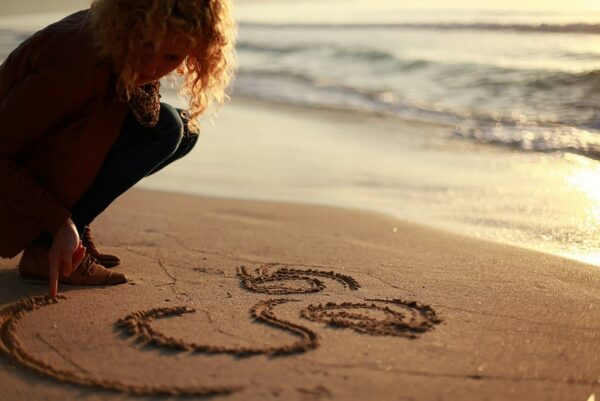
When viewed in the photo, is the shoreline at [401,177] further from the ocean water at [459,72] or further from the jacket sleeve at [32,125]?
the jacket sleeve at [32,125]

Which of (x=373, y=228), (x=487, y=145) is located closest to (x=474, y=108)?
(x=487, y=145)

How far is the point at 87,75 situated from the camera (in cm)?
269

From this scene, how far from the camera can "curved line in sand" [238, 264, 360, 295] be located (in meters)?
3.06

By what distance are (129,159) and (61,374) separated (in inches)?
42.3

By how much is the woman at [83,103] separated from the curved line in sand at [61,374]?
24 cm

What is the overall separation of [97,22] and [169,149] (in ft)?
2.26

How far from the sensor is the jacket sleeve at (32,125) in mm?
2617

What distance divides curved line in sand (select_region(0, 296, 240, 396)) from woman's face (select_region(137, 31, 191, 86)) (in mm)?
910

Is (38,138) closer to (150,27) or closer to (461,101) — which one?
(150,27)

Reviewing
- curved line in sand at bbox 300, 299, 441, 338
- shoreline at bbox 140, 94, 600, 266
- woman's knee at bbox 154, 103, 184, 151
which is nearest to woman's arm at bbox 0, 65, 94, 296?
woman's knee at bbox 154, 103, 184, 151

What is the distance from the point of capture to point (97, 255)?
330cm

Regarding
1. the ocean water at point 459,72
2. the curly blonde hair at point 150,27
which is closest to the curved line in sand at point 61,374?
the curly blonde hair at point 150,27

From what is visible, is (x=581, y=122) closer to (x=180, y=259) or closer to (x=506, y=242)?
(x=506, y=242)

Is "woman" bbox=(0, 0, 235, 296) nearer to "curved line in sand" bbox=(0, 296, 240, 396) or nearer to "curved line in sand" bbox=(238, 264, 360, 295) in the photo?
"curved line in sand" bbox=(0, 296, 240, 396)
